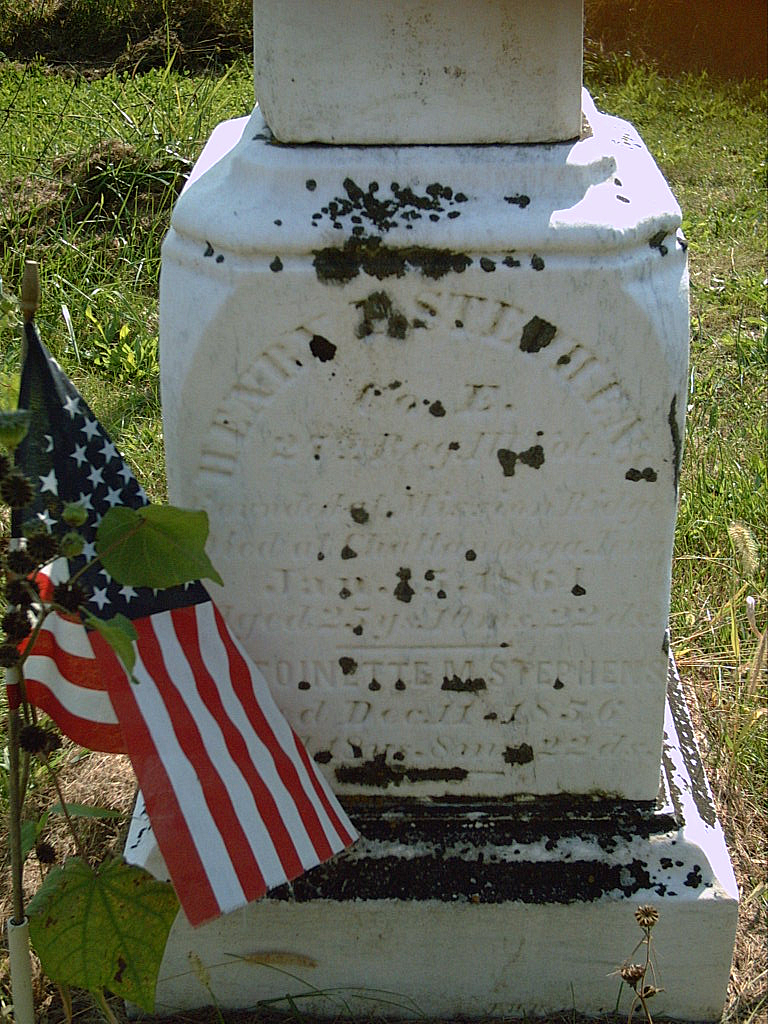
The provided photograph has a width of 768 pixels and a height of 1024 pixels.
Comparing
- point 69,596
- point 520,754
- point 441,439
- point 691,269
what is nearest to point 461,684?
point 520,754

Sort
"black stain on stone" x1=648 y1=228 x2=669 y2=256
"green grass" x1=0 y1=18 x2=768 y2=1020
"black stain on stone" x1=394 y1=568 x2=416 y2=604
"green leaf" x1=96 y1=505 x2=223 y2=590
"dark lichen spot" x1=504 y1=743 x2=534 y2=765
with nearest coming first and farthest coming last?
"green leaf" x1=96 y1=505 x2=223 y2=590, "black stain on stone" x1=648 y1=228 x2=669 y2=256, "black stain on stone" x1=394 y1=568 x2=416 y2=604, "dark lichen spot" x1=504 y1=743 x2=534 y2=765, "green grass" x1=0 y1=18 x2=768 y2=1020

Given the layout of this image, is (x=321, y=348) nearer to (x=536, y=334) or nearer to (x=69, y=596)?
(x=536, y=334)

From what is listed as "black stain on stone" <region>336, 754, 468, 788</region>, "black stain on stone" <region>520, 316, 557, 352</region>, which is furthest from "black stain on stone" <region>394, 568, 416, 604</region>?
"black stain on stone" <region>520, 316, 557, 352</region>

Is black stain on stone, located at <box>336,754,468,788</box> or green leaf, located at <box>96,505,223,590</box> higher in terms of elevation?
green leaf, located at <box>96,505,223,590</box>

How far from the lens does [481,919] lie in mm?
1826

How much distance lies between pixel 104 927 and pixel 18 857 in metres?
0.15

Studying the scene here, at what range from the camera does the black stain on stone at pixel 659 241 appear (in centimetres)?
158

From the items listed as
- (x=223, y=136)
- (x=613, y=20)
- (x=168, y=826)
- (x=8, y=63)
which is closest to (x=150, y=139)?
(x=8, y=63)

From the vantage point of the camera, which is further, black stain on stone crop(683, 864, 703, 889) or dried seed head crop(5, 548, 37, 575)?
black stain on stone crop(683, 864, 703, 889)

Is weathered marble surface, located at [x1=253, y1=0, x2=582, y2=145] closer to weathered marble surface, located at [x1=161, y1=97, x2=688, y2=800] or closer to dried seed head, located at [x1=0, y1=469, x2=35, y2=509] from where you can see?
weathered marble surface, located at [x1=161, y1=97, x2=688, y2=800]

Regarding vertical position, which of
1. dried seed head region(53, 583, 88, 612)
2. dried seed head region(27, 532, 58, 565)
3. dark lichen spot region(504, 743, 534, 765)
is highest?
dried seed head region(27, 532, 58, 565)

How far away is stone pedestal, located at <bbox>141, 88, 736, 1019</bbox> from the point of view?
156 cm

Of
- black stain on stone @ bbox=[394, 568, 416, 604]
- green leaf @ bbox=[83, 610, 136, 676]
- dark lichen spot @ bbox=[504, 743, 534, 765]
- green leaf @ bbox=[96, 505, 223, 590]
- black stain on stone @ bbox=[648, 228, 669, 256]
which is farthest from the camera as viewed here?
dark lichen spot @ bbox=[504, 743, 534, 765]

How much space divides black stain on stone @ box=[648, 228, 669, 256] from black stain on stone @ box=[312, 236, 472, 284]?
0.25 metres
